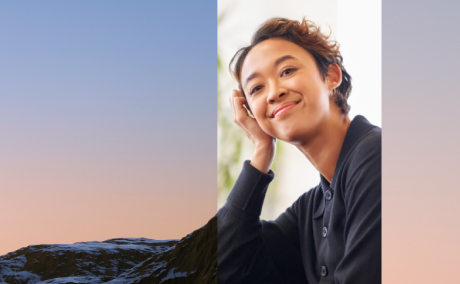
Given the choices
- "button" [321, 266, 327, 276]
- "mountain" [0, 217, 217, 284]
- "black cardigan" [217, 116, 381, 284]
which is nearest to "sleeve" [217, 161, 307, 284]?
"black cardigan" [217, 116, 381, 284]

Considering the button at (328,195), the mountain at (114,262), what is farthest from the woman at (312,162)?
the mountain at (114,262)

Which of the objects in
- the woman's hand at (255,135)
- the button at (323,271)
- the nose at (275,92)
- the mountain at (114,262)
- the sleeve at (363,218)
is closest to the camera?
the sleeve at (363,218)

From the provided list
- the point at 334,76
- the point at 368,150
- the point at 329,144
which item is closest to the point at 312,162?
the point at 329,144

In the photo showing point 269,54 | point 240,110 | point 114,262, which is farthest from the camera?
point 114,262

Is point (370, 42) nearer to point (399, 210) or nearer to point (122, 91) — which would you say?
point (399, 210)

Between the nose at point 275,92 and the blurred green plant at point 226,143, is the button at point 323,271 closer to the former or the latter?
the blurred green plant at point 226,143

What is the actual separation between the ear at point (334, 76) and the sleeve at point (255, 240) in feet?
1.52

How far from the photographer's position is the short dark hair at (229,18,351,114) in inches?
65.1

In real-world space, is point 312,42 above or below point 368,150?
above

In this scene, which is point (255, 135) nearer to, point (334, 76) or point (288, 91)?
point (288, 91)

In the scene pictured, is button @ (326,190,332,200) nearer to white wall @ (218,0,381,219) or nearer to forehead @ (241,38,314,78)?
white wall @ (218,0,381,219)

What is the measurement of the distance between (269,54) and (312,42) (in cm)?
19

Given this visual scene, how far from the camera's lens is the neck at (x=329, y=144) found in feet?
5.36

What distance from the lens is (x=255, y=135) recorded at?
6.04 feet
